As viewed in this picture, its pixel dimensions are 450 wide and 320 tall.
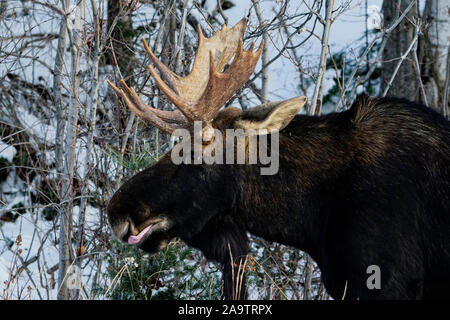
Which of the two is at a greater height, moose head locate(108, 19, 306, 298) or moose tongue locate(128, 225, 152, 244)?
moose head locate(108, 19, 306, 298)

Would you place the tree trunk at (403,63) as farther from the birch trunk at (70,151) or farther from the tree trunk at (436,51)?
the birch trunk at (70,151)

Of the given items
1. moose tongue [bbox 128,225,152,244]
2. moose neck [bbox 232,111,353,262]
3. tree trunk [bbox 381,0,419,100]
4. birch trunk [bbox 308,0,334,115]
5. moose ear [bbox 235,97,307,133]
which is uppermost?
tree trunk [bbox 381,0,419,100]

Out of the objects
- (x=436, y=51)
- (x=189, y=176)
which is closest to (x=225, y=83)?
(x=189, y=176)

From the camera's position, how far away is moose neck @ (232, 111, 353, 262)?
451cm

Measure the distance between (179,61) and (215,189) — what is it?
2.49 m

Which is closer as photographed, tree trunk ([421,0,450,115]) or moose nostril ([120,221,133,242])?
moose nostril ([120,221,133,242])

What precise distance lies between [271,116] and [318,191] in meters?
0.51

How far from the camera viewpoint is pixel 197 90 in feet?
15.8

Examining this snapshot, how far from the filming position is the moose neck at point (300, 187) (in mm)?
4508

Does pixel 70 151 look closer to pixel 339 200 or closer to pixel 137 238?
pixel 137 238

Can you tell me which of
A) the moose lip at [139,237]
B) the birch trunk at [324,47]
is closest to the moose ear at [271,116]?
the moose lip at [139,237]

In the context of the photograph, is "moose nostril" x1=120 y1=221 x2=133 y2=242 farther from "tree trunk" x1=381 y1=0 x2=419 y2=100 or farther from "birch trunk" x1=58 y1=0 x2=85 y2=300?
"tree trunk" x1=381 y1=0 x2=419 y2=100

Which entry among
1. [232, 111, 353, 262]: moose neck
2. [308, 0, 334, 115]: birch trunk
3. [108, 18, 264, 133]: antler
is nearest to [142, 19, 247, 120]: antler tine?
[108, 18, 264, 133]: antler

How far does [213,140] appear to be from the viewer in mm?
4641
